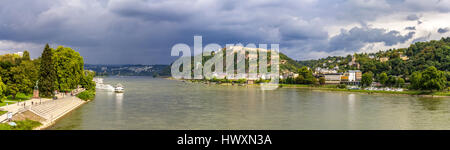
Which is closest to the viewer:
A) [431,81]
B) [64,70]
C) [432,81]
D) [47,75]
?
[47,75]

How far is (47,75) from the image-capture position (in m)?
36.3

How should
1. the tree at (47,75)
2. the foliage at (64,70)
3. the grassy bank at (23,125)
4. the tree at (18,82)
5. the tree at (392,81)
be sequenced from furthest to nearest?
the tree at (392,81), the foliage at (64,70), the tree at (47,75), the tree at (18,82), the grassy bank at (23,125)

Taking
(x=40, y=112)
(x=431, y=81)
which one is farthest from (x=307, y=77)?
(x=40, y=112)

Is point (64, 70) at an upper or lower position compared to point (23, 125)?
upper

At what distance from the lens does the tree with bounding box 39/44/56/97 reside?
35625 mm

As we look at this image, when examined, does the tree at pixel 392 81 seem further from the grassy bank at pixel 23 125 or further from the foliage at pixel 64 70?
the grassy bank at pixel 23 125

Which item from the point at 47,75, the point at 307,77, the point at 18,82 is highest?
the point at 47,75

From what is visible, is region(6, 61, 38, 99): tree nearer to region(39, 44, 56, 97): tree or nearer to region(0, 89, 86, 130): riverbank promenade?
region(39, 44, 56, 97): tree

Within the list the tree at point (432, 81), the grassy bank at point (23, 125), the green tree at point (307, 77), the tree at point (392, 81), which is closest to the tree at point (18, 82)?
the grassy bank at point (23, 125)

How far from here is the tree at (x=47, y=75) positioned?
3562 centimetres

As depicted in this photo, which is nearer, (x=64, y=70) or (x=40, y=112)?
(x=40, y=112)

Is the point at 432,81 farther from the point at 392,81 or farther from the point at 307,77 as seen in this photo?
the point at 307,77

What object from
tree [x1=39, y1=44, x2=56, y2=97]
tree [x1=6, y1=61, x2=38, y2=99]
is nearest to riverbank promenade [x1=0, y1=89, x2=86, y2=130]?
tree [x1=6, y1=61, x2=38, y2=99]
